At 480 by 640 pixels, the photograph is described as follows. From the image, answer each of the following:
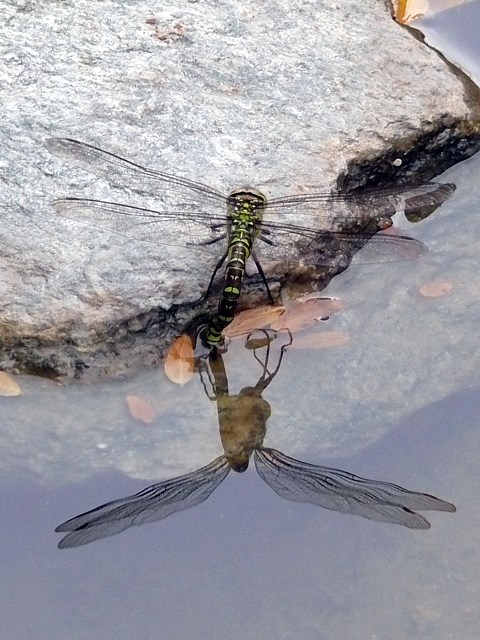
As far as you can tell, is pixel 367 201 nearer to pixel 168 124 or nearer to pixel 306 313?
pixel 306 313

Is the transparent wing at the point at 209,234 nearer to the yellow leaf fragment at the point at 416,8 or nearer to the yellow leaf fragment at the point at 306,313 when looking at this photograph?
the yellow leaf fragment at the point at 306,313

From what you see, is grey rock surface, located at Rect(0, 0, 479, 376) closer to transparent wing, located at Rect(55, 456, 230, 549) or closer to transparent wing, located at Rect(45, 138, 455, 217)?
transparent wing, located at Rect(45, 138, 455, 217)

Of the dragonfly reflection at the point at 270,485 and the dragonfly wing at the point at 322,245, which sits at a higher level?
the dragonfly wing at the point at 322,245

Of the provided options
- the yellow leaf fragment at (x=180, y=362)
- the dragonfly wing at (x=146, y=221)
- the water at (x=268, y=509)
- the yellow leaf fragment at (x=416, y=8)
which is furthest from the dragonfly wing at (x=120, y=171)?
the yellow leaf fragment at (x=416, y=8)

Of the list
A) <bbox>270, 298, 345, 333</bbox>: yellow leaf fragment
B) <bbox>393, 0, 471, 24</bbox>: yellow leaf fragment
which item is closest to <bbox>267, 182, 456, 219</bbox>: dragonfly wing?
<bbox>270, 298, 345, 333</bbox>: yellow leaf fragment

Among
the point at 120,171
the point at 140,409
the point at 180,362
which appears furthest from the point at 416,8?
the point at 140,409

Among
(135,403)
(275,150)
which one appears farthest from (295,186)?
(135,403)

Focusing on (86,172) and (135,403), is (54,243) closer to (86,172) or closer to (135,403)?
(86,172)
